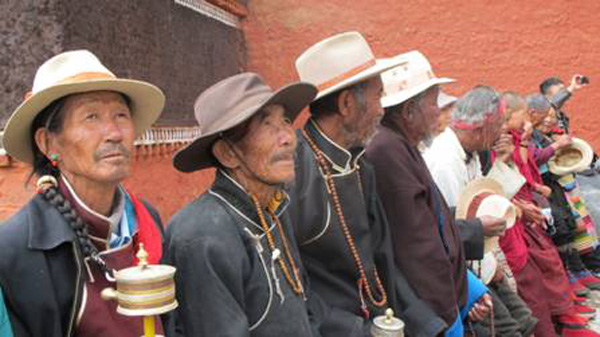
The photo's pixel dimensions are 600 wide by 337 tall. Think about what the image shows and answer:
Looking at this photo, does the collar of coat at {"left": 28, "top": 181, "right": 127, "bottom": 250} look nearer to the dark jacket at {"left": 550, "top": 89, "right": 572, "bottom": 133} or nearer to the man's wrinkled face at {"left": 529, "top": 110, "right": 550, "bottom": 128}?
the man's wrinkled face at {"left": 529, "top": 110, "right": 550, "bottom": 128}

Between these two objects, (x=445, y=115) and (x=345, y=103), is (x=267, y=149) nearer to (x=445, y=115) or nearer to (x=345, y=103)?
(x=345, y=103)

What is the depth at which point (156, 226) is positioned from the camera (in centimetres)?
213

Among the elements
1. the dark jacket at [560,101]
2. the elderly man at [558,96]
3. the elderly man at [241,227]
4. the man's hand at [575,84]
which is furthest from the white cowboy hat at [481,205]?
the man's hand at [575,84]

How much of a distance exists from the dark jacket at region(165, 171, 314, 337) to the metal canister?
396 mm

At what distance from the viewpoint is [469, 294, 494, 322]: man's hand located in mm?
3299

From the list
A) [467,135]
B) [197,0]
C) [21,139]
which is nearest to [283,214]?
[21,139]

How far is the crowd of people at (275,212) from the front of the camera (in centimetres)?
178

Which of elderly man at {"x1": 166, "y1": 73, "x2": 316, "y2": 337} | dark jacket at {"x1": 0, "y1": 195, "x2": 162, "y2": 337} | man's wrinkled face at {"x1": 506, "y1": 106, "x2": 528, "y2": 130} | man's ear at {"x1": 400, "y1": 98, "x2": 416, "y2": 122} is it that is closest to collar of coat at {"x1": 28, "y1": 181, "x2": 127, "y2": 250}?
dark jacket at {"x1": 0, "y1": 195, "x2": 162, "y2": 337}

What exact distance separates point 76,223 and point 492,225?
2.58 metres

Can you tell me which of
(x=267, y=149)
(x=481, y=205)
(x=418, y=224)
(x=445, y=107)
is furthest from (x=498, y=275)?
(x=267, y=149)

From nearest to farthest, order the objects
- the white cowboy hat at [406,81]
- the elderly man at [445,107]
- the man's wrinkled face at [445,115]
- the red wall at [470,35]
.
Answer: the white cowboy hat at [406,81] → the man's wrinkled face at [445,115] → the elderly man at [445,107] → the red wall at [470,35]

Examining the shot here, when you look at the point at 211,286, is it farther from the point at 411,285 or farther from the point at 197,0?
the point at 197,0

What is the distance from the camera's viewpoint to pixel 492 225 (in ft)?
11.3

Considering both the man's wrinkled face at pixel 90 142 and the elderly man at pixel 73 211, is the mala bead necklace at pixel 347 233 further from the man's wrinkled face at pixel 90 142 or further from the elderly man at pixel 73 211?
the man's wrinkled face at pixel 90 142
